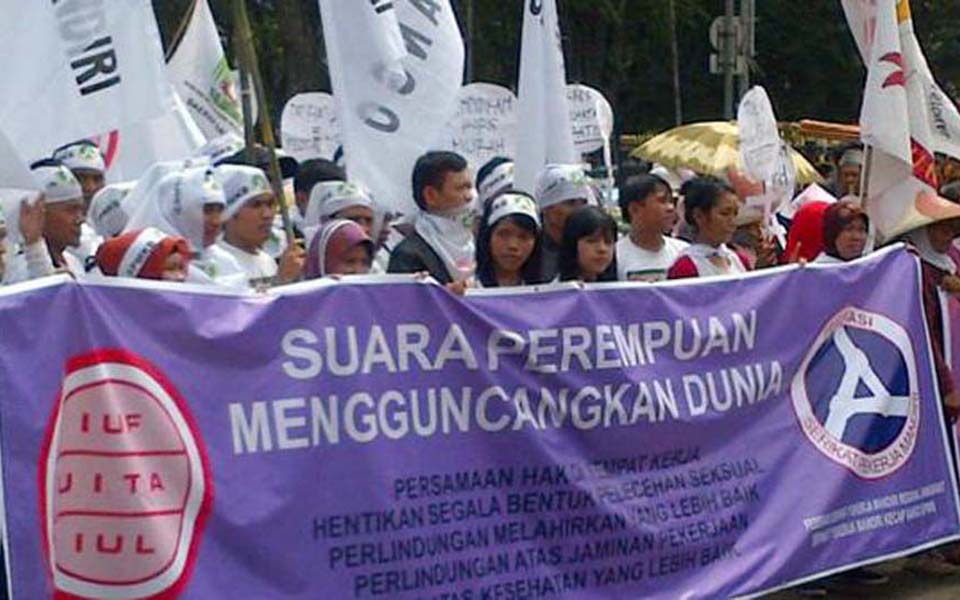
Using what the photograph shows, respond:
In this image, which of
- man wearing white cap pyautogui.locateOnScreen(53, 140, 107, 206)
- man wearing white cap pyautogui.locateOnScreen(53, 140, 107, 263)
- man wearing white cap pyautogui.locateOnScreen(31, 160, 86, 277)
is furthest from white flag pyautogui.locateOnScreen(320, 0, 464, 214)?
man wearing white cap pyautogui.locateOnScreen(53, 140, 107, 206)

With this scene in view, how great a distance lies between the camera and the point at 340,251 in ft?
20.8

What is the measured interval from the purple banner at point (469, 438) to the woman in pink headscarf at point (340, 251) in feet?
1.92

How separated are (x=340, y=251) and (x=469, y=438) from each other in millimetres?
863

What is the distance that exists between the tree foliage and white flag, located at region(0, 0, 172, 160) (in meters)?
23.6

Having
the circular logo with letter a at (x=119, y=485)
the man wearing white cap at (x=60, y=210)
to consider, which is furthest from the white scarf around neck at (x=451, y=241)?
the circular logo with letter a at (x=119, y=485)

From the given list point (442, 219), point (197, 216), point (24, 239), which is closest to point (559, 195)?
point (442, 219)

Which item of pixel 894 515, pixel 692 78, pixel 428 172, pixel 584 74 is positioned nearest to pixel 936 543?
pixel 894 515

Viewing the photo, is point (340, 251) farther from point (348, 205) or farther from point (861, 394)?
point (861, 394)

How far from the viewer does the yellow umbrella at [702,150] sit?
16.1m

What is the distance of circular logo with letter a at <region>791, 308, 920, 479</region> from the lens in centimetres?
716

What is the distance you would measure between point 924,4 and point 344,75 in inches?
1375

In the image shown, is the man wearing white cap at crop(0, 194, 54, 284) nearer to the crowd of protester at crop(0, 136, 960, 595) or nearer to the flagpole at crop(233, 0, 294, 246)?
the crowd of protester at crop(0, 136, 960, 595)

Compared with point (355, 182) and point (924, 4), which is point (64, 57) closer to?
point (355, 182)

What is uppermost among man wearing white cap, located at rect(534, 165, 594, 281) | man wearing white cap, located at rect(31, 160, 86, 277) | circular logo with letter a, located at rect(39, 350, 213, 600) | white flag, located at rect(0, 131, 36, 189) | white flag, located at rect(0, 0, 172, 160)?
white flag, located at rect(0, 0, 172, 160)
